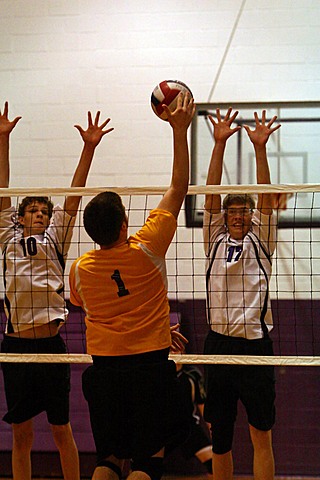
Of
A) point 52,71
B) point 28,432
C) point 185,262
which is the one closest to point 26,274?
point 28,432

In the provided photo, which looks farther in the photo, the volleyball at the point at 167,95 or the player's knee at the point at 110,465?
the volleyball at the point at 167,95

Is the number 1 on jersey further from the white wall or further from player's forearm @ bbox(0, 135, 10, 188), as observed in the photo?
the white wall

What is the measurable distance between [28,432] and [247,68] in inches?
156

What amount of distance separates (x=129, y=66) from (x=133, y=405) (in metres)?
4.33

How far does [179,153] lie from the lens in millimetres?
3018

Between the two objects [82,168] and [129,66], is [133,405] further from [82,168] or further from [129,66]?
[129,66]

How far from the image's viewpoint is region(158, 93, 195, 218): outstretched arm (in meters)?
3.00

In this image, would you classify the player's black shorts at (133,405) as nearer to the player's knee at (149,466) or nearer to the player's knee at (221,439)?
the player's knee at (149,466)

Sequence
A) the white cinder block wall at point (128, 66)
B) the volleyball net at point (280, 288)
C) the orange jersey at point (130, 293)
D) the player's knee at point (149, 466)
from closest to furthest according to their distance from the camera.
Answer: the player's knee at point (149, 466), the orange jersey at point (130, 293), the volleyball net at point (280, 288), the white cinder block wall at point (128, 66)

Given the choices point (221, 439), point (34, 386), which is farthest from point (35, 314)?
point (221, 439)

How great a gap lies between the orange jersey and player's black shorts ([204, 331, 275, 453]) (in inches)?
39.5

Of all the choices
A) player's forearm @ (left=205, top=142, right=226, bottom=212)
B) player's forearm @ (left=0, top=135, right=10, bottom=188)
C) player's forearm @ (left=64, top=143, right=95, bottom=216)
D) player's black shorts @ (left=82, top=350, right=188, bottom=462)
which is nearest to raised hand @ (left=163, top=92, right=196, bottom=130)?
player's forearm @ (left=205, top=142, right=226, bottom=212)

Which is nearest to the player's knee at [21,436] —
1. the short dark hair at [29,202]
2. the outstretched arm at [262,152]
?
the short dark hair at [29,202]

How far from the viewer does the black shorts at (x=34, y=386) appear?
13.2 feet
